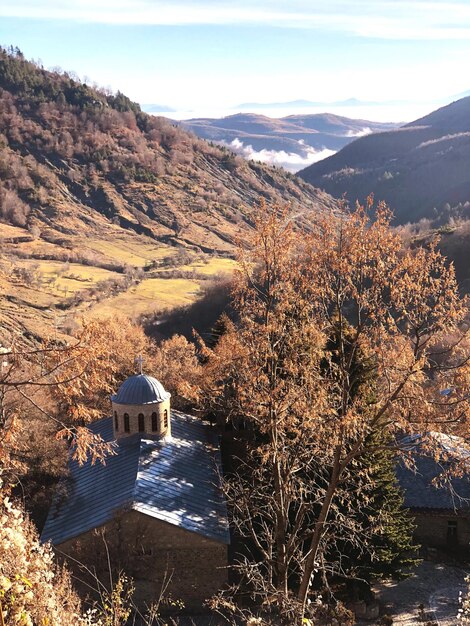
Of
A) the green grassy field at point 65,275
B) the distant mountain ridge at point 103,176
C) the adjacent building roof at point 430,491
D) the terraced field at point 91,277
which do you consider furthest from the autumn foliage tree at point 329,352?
the distant mountain ridge at point 103,176

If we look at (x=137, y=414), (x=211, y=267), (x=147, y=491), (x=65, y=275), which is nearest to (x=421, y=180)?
(x=211, y=267)

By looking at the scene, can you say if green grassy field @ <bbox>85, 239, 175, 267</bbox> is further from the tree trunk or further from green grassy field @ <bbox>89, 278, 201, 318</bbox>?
the tree trunk

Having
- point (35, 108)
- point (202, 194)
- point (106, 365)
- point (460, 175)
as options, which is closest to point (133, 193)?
point (202, 194)

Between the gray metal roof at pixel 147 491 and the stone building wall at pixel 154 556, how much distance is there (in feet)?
1.00

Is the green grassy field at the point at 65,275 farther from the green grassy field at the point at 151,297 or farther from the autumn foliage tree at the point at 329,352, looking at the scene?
the autumn foliage tree at the point at 329,352

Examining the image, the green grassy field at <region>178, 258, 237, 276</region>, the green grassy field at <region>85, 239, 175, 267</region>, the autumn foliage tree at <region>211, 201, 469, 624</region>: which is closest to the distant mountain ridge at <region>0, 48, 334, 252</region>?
the green grassy field at <region>85, 239, 175, 267</region>

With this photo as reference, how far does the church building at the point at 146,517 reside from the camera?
1938 cm

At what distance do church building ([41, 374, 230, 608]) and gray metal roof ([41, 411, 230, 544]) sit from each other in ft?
0.11

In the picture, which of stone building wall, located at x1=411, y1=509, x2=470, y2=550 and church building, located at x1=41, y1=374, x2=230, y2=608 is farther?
stone building wall, located at x1=411, y1=509, x2=470, y2=550

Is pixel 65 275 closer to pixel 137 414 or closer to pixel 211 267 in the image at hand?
pixel 211 267

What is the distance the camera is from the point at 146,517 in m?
19.3

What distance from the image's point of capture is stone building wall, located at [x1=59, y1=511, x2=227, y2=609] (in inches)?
762

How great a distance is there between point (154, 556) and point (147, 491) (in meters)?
2.01

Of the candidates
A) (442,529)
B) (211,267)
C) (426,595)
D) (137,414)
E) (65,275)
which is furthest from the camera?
(211,267)
